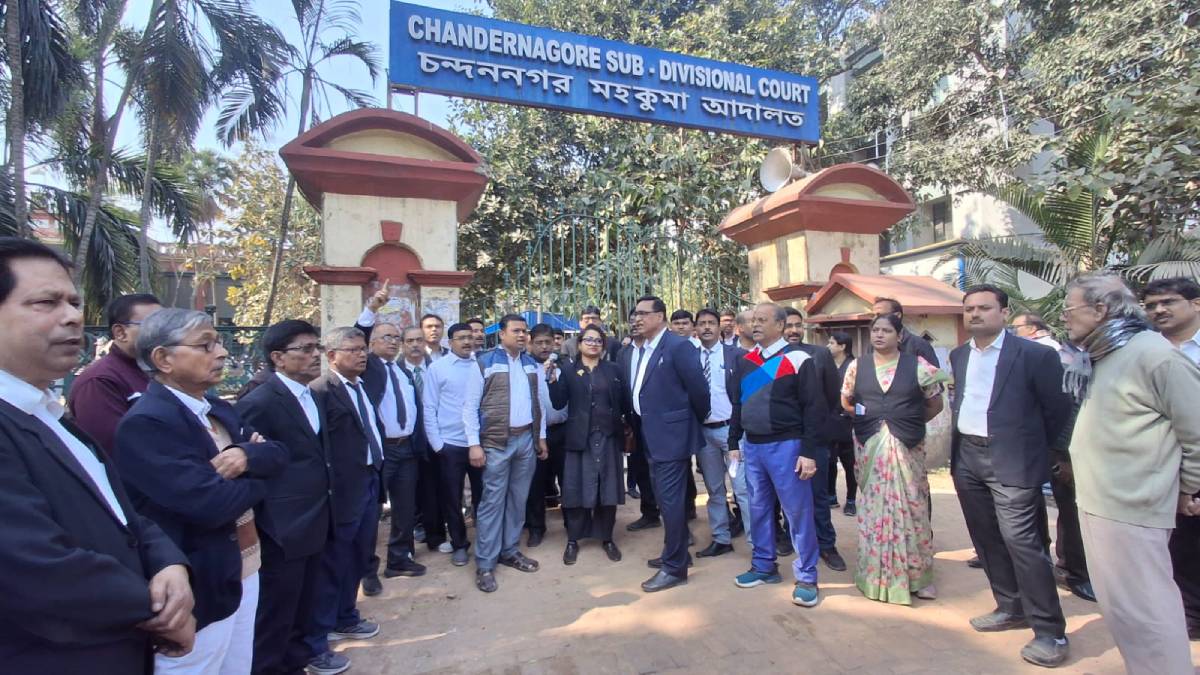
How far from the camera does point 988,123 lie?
1273cm

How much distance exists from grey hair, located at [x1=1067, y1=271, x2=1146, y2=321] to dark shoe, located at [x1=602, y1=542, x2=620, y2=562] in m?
3.25

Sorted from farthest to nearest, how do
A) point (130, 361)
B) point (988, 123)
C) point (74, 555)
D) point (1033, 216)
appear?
point (988, 123) < point (1033, 216) < point (130, 361) < point (74, 555)

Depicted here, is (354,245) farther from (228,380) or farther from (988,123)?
(988,123)

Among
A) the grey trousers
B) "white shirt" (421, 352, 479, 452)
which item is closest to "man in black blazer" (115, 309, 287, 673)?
the grey trousers

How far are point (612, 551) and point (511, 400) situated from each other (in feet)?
4.48

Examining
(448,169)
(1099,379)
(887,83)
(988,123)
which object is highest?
(887,83)

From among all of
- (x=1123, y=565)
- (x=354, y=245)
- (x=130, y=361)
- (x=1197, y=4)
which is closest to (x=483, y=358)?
(x=354, y=245)

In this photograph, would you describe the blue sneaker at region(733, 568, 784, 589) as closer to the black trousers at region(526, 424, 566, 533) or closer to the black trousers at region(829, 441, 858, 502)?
the black trousers at region(526, 424, 566, 533)

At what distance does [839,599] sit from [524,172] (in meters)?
9.44

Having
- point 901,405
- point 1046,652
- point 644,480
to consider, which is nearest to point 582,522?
point 644,480

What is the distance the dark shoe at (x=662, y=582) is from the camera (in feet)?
12.6

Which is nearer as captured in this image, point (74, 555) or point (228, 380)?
point (74, 555)

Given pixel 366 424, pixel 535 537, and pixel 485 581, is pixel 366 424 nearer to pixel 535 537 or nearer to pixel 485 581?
pixel 485 581

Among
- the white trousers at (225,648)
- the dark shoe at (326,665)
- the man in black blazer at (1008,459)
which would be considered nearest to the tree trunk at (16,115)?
the dark shoe at (326,665)
